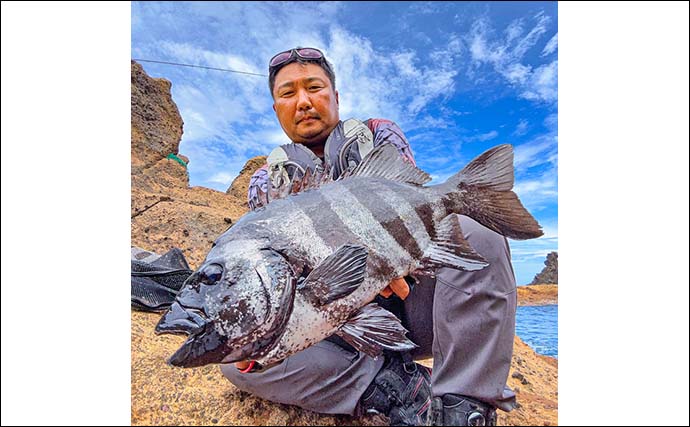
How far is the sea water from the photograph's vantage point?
3.90 ft

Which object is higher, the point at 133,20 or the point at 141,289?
the point at 133,20

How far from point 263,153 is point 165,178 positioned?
205 cm

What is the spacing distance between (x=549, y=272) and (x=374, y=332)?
60 centimetres

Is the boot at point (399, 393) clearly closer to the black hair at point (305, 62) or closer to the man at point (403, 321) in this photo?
the man at point (403, 321)

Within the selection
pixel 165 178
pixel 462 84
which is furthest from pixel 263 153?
pixel 165 178

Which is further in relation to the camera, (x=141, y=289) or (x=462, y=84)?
(x=141, y=289)

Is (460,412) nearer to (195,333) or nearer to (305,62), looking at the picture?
(195,333)

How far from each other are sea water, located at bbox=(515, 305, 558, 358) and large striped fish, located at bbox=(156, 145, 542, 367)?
15.6 inches

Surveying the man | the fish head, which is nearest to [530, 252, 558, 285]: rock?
the man

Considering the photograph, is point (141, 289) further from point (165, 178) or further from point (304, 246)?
point (165, 178)

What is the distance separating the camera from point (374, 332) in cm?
84

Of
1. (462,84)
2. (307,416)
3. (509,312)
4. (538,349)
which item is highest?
(462,84)

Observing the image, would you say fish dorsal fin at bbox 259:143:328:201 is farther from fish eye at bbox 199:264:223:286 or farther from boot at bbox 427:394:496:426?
boot at bbox 427:394:496:426
